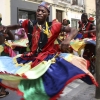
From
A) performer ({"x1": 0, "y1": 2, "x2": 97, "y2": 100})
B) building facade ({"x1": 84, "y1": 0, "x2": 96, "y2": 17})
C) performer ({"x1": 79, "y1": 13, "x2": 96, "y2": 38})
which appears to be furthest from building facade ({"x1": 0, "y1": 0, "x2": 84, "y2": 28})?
performer ({"x1": 0, "y1": 2, "x2": 97, "y2": 100})

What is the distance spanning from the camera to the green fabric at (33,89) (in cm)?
329

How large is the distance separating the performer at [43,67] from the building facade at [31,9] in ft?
37.5

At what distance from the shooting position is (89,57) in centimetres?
797

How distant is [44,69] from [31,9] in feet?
46.7

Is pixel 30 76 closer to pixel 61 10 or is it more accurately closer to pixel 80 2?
pixel 61 10

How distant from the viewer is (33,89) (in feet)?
10.9

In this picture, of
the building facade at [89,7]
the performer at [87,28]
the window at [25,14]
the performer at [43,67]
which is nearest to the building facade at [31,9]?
the window at [25,14]

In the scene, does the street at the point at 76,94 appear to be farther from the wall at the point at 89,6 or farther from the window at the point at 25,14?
the wall at the point at 89,6

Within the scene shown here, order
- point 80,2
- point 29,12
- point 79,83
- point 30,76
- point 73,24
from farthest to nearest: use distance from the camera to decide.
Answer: point 80,2, point 73,24, point 29,12, point 79,83, point 30,76

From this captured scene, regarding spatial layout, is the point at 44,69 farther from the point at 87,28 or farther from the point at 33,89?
the point at 87,28

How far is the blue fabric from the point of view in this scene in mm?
3242

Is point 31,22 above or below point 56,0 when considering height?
below

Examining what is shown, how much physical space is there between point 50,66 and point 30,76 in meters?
0.33

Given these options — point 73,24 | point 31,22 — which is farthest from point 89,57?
point 73,24
